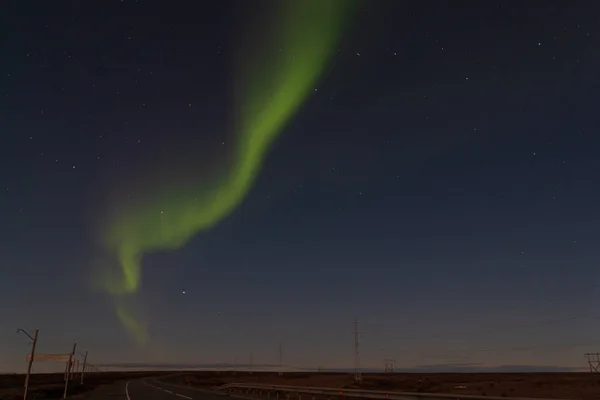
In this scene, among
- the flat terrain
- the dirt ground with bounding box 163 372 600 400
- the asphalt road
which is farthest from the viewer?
the flat terrain

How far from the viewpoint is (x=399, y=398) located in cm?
2308

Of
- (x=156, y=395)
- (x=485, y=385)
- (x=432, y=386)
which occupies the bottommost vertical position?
(x=432, y=386)

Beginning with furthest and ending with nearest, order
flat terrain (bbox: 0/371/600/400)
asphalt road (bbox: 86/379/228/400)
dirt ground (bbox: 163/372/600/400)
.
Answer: flat terrain (bbox: 0/371/600/400) < dirt ground (bbox: 163/372/600/400) < asphalt road (bbox: 86/379/228/400)

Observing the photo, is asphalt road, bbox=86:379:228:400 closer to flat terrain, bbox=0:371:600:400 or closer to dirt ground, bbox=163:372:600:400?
flat terrain, bbox=0:371:600:400

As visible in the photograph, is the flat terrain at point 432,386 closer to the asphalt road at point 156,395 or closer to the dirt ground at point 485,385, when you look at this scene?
the dirt ground at point 485,385

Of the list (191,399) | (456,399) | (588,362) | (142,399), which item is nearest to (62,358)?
(142,399)

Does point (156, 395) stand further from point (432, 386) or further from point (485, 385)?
point (485, 385)

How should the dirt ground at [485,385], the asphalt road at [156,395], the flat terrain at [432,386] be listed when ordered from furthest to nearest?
the flat terrain at [432,386], the dirt ground at [485,385], the asphalt road at [156,395]

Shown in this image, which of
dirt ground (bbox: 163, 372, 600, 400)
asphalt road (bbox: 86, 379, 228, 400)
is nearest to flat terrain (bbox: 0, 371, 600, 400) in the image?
dirt ground (bbox: 163, 372, 600, 400)

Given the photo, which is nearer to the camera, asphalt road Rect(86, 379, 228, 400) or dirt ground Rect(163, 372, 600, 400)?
asphalt road Rect(86, 379, 228, 400)

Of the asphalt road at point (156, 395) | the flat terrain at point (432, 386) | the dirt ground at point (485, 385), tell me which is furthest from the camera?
the flat terrain at point (432, 386)

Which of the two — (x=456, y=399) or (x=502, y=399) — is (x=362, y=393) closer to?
(x=456, y=399)

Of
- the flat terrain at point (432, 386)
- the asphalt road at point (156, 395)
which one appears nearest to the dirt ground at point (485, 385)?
the flat terrain at point (432, 386)

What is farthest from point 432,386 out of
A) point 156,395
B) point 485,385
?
point 156,395
